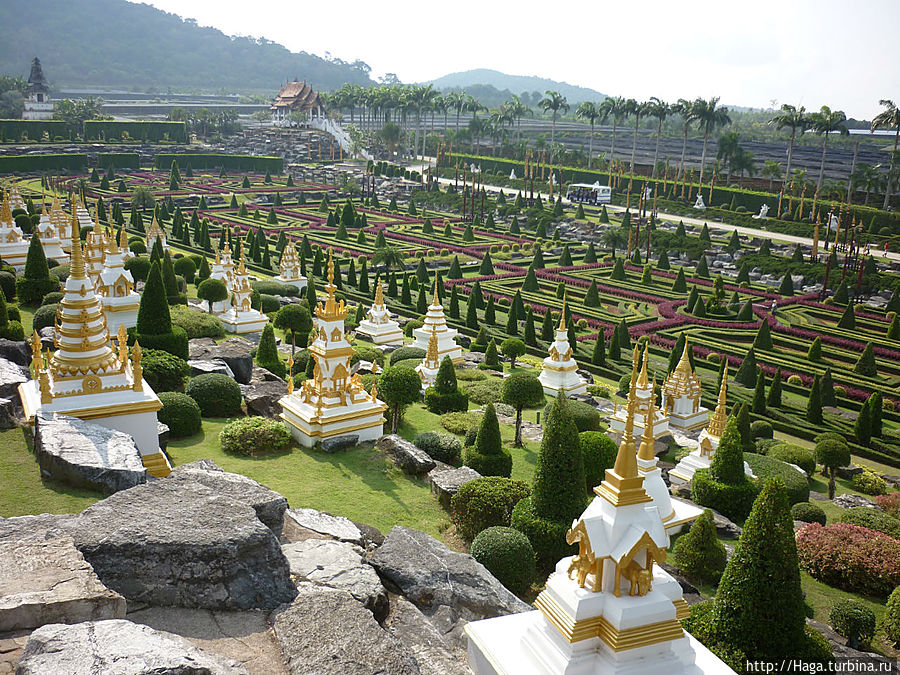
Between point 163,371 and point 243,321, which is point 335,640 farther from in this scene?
point 243,321

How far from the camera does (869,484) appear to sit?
2406 cm

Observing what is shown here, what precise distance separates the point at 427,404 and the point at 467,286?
24527mm

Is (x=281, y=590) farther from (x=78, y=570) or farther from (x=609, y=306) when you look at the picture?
(x=609, y=306)

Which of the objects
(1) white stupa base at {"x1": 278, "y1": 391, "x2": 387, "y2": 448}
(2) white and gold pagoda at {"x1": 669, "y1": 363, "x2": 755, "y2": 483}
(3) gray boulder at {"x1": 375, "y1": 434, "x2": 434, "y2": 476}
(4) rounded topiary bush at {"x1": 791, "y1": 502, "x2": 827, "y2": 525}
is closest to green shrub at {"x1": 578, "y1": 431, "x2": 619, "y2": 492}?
(3) gray boulder at {"x1": 375, "y1": 434, "x2": 434, "y2": 476}

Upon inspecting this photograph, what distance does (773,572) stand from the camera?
10.7 m

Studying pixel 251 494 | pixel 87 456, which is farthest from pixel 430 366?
pixel 251 494

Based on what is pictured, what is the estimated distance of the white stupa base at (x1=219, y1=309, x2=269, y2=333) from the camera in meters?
35.2

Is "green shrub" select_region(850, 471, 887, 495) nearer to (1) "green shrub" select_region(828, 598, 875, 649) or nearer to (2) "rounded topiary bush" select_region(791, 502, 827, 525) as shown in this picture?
(2) "rounded topiary bush" select_region(791, 502, 827, 525)

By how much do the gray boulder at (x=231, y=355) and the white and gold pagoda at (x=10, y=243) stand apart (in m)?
13.0

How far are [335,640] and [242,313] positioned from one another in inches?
1090

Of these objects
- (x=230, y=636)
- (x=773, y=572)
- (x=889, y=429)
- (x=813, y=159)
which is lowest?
(x=889, y=429)

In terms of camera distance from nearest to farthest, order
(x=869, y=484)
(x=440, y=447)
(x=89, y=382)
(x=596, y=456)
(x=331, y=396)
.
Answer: (x=89, y=382)
(x=596, y=456)
(x=331, y=396)
(x=440, y=447)
(x=869, y=484)

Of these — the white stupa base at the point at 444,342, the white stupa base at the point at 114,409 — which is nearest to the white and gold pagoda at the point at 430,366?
the white stupa base at the point at 444,342

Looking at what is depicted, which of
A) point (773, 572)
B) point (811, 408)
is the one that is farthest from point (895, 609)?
point (811, 408)
